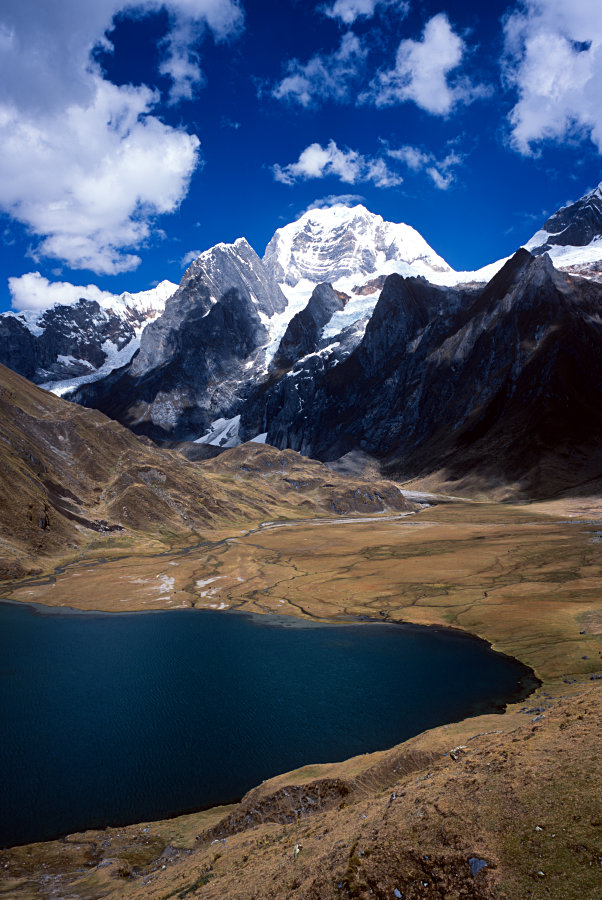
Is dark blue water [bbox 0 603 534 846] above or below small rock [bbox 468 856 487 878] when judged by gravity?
below

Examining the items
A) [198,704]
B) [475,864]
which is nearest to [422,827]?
[475,864]

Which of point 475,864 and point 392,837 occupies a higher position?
point 475,864

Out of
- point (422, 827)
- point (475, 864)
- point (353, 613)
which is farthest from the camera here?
point (353, 613)

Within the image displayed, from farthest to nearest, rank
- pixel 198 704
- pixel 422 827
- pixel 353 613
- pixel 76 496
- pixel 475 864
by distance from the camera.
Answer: pixel 76 496
pixel 353 613
pixel 198 704
pixel 422 827
pixel 475 864

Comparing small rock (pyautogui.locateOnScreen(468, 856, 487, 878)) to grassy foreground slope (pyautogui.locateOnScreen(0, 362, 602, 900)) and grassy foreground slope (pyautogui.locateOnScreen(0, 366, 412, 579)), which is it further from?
grassy foreground slope (pyautogui.locateOnScreen(0, 366, 412, 579))

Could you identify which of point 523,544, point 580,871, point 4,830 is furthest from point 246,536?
point 580,871

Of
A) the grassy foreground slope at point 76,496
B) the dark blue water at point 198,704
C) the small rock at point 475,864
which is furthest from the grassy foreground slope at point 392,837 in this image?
the grassy foreground slope at point 76,496

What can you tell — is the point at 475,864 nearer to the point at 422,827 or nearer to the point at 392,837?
the point at 422,827

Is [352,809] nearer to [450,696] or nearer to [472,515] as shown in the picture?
[450,696]

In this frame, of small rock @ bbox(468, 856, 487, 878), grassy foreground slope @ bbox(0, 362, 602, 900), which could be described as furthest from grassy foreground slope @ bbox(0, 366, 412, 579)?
small rock @ bbox(468, 856, 487, 878)
